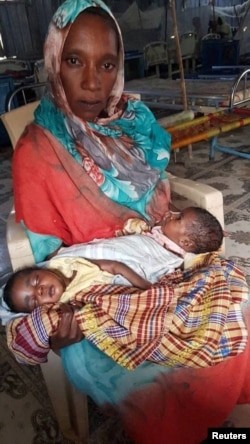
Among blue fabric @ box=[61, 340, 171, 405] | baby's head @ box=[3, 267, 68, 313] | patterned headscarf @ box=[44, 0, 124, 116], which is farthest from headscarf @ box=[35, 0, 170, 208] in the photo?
blue fabric @ box=[61, 340, 171, 405]

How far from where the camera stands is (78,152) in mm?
1140

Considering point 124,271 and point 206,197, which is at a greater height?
point 206,197

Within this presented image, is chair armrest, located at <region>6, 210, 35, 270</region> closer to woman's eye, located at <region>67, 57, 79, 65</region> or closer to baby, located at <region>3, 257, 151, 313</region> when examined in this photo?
baby, located at <region>3, 257, 151, 313</region>

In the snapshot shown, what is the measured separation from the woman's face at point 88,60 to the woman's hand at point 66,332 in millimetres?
628

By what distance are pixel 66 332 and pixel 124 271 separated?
235mm

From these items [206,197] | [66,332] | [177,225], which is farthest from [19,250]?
[206,197]

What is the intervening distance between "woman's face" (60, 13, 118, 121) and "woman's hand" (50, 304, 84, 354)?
0.63 m

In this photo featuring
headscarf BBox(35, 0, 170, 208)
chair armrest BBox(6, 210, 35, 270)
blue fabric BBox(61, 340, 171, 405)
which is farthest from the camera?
headscarf BBox(35, 0, 170, 208)

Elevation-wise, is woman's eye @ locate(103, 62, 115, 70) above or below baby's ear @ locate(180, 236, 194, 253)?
above

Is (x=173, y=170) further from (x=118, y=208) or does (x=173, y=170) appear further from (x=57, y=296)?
(x=57, y=296)

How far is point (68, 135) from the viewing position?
3.74ft

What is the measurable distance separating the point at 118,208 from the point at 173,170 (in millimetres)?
2240

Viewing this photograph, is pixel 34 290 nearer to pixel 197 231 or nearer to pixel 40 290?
pixel 40 290

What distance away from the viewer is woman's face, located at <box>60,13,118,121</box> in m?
1.05
